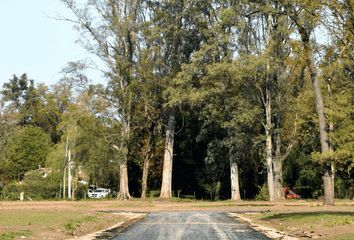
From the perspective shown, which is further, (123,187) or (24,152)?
(24,152)

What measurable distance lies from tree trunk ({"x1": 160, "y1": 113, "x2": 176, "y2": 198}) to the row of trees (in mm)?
115

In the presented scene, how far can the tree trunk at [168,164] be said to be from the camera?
5888cm

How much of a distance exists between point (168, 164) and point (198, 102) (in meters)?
9.58

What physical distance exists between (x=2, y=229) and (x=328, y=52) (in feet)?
50.7

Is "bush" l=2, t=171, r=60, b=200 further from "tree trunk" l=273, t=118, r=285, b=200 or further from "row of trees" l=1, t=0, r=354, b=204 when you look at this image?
"tree trunk" l=273, t=118, r=285, b=200

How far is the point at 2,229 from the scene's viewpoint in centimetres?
1878

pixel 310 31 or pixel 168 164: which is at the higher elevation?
pixel 310 31

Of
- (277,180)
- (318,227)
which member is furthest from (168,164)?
(318,227)

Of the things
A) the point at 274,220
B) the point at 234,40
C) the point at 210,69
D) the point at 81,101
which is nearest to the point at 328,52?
the point at 274,220

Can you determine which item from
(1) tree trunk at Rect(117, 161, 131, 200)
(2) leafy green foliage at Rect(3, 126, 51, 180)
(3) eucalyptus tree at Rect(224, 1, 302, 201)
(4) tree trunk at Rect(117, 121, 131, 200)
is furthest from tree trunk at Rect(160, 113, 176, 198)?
(2) leafy green foliage at Rect(3, 126, 51, 180)

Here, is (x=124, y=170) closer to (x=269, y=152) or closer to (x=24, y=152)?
(x=269, y=152)

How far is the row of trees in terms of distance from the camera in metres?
52.4

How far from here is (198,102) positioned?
5331cm

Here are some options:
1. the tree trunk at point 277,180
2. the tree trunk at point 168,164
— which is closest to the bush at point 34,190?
the tree trunk at point 168,164
